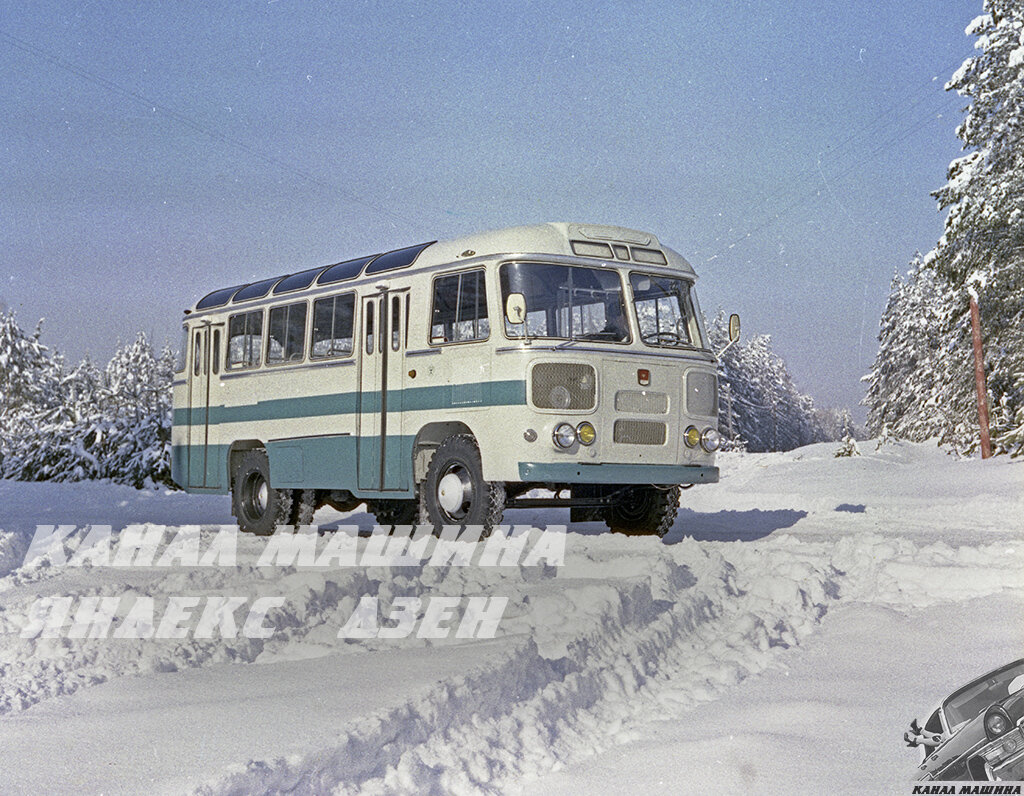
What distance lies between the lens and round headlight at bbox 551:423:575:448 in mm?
10720

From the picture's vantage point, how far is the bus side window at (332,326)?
→ 43.1 ft

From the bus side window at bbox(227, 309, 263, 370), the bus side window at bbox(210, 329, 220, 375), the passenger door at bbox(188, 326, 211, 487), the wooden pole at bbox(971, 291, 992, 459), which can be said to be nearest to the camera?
the bus side window at bbox(227, 309, 263, 370)

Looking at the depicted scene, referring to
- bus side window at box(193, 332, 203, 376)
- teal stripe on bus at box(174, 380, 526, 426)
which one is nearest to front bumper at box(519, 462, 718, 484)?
teal stripe on bus at box(174, 380, 526, 426)

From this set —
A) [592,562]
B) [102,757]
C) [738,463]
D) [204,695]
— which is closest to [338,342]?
[592,562]

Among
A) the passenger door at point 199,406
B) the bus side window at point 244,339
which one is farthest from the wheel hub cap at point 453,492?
the passenger door at point 199,406

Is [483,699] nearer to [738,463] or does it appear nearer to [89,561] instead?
[89,561]

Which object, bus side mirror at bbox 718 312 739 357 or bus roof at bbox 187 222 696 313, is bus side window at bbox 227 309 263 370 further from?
bus side mirror at bbox 718 312 739 357

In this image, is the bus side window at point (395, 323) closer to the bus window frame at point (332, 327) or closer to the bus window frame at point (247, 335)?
the bus window frame at point (332, 327)

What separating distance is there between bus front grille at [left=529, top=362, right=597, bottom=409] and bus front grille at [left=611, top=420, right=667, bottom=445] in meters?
0.41

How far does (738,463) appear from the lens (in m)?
30.3

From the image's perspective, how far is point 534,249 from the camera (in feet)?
37.0

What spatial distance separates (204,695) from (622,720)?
1.99m

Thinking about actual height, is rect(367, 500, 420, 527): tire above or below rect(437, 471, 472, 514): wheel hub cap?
below

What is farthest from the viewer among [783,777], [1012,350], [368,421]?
[1012,350]
